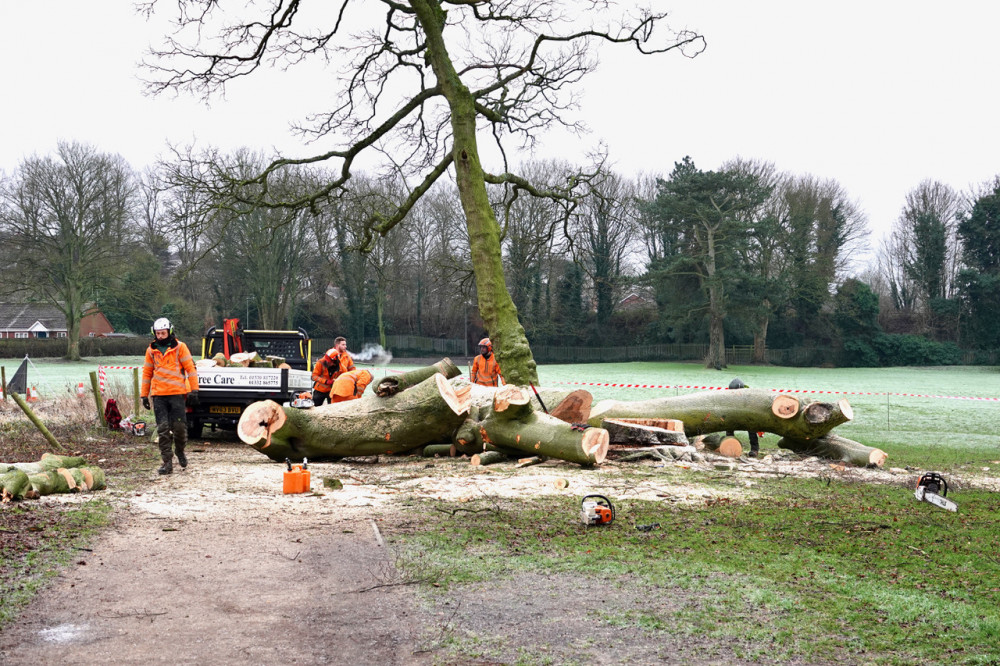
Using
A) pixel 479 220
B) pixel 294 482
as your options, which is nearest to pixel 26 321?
pixel 479 220

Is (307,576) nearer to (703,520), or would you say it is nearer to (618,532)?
(618,532)

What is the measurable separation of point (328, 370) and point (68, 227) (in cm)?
4064

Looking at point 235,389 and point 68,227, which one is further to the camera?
point 68,227

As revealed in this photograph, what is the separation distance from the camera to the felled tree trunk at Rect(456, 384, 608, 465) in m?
10.2

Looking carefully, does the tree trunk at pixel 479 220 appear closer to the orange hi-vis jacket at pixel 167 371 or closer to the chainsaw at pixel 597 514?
the orange hi-vis jacket at pixel 167 371

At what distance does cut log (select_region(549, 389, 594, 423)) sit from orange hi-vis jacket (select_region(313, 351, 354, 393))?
3.45m

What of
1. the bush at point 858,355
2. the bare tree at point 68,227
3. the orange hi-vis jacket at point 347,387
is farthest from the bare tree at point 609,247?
the orange hi-vis jacket at point 347,387

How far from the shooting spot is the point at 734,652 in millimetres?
4215

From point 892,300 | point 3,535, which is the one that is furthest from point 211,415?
point 892,300

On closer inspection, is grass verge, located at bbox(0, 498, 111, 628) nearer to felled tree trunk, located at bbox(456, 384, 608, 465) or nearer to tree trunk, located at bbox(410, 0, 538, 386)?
felled tree trunk, located at bbox(456, 384, 608, 465)

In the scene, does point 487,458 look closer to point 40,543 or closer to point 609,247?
point 40,543

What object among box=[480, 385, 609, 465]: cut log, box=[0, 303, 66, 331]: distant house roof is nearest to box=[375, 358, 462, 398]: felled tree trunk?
box=[480, 385, 609, 465]: cut log

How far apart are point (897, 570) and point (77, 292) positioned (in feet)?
166

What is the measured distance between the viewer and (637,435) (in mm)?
11320
